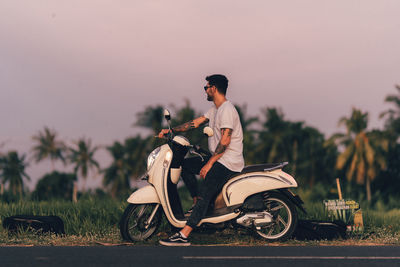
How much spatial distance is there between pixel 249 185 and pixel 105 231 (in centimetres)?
259

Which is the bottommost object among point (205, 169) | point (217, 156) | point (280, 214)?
point (280, 214)

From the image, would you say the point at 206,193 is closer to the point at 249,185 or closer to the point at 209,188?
the point at 209,188

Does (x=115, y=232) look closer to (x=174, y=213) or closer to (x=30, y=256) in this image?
(x=174, y=213)

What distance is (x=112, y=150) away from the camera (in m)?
68.3

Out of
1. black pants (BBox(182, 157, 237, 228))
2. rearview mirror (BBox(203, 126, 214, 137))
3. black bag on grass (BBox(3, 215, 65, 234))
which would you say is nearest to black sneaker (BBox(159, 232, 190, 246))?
black pants (BBox(182, 157, 237, 228))

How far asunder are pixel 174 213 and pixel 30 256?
6.23 feet

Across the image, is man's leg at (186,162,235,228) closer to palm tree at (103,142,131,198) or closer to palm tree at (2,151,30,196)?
palm tree at (103,142,131,198)

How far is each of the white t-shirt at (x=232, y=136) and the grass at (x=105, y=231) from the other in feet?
3.48

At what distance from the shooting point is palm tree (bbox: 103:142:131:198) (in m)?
67.1

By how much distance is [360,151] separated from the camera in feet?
177

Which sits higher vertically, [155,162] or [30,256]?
[155,162]

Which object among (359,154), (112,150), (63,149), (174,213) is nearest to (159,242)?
A: (174,213)

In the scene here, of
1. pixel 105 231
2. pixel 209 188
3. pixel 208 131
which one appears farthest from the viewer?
pixel 105 231

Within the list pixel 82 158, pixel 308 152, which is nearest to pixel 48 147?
pixel 82 158
